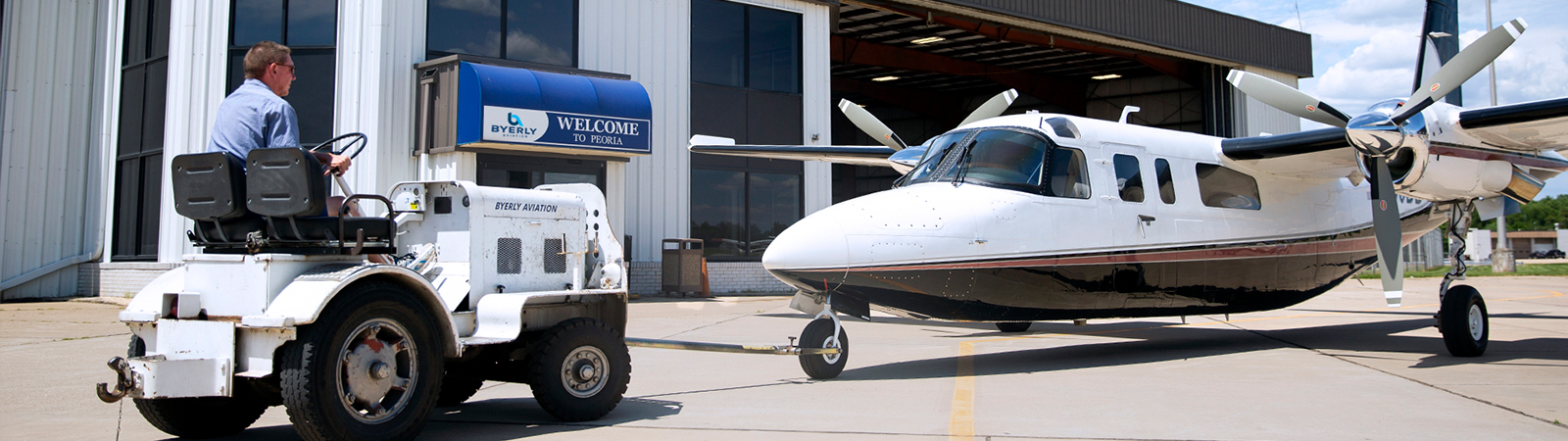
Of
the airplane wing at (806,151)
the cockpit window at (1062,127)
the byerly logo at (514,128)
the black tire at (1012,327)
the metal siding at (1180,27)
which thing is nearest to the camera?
the cockpit window at (1062,127)

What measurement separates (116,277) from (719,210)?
39.7 feet

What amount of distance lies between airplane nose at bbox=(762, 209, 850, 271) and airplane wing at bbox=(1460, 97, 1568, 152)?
266 inches

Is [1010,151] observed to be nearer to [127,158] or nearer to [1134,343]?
[1134,343]

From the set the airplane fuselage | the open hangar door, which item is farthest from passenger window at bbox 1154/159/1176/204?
the open hangar door

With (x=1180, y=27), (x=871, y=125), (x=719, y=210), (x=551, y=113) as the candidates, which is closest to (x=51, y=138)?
(x=551, y=113)

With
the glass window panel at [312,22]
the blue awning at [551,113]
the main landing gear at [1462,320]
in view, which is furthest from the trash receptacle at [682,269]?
the main landing gear at [1462,320]

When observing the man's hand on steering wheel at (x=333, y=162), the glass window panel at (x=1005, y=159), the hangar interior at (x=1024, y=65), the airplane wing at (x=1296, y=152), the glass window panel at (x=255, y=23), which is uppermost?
the hangar interior at (x=1024, y=65)

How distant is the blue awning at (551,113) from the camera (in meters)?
17.2

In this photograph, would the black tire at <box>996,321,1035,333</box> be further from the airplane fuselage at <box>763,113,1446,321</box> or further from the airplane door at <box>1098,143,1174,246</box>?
the airplane door at <box>1098,143,1174,246</box>

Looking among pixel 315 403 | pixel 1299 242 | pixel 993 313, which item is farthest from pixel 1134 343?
pixel 315 403

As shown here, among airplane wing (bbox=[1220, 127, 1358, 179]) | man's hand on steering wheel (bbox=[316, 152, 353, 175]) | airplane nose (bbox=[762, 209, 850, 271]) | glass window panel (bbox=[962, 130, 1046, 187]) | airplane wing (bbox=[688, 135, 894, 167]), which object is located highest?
airplane wing (bbox=[688, 135, 894, 167])

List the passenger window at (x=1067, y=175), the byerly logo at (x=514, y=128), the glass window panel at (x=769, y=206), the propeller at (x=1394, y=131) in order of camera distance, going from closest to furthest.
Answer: the passenger window at (x=1067, y=175)
the propeller at (x=1394, y=131)
the byerly logo at (x=514, y=128)
the glass window panel at (x=769, y=206)

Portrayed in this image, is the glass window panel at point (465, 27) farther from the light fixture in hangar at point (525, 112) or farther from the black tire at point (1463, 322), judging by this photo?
the black tire at point (1463, 322)

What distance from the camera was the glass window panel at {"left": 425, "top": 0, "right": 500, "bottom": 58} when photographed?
1873cm
